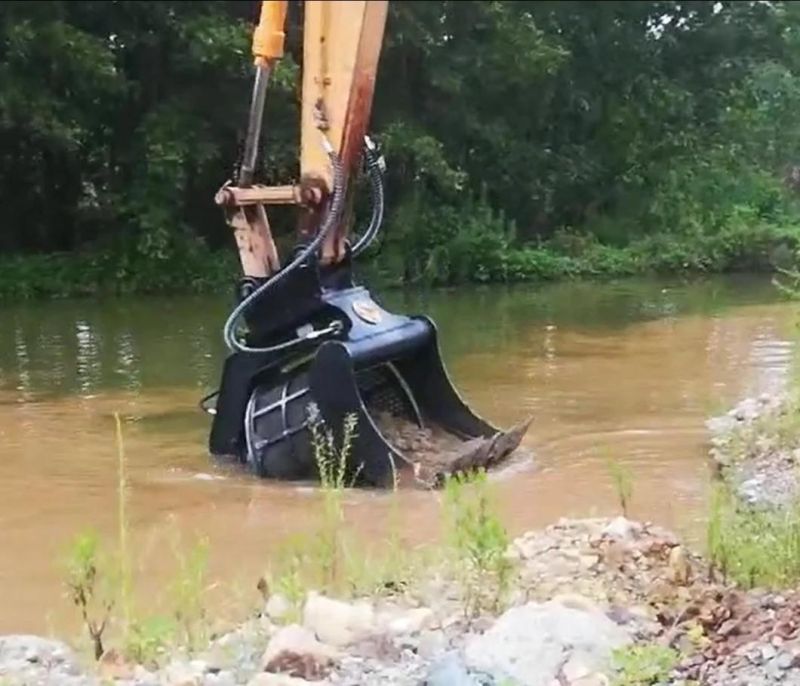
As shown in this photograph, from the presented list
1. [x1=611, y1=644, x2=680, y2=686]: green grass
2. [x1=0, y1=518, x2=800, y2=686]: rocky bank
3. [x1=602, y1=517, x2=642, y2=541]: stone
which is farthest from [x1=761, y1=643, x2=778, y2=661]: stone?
[x1=602, y1=517, x2=642, y2=541]: stone

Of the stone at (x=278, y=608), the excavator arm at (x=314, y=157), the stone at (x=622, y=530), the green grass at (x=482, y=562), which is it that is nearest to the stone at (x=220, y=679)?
the stone at (x=278, y=608)

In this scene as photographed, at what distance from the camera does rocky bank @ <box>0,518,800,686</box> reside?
293 centimetres

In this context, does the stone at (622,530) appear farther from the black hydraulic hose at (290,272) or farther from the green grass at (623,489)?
the black hydraulic hose at (290,272)

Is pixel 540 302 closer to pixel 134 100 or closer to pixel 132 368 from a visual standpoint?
pixel 134 100

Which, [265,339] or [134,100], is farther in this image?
[134,100]

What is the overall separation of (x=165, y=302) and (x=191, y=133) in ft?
6.05

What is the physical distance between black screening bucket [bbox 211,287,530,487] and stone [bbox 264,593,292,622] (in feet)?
6.68

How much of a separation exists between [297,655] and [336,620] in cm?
29

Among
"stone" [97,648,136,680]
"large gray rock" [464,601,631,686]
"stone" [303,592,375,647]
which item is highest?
"large gray rock" [464,601,631,686]

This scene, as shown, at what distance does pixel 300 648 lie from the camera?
10.1 feet

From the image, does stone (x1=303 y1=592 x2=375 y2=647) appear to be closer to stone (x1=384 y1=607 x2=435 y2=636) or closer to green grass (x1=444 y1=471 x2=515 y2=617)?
stone (x1=384 y1=607 x2=435 y2=636)

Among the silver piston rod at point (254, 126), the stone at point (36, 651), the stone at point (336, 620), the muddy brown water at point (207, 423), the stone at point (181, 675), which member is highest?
the silver piston rod at point (254, 126)

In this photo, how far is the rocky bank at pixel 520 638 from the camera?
9.62ft

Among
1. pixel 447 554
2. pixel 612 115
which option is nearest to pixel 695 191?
pixel 612 115
